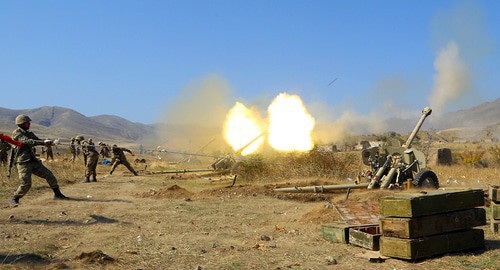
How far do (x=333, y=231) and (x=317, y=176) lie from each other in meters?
10.1

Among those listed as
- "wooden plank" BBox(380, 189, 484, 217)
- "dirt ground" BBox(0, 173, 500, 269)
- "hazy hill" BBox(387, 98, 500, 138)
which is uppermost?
"hazy hill" BBox(387, 98, 500, 138)

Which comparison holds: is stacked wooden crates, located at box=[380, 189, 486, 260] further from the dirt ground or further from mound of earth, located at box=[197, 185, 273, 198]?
mound of earth, located at box=[197, 185, 273, 198]

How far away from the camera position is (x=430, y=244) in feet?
21.1

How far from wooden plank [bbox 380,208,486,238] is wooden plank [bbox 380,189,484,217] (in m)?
0.07

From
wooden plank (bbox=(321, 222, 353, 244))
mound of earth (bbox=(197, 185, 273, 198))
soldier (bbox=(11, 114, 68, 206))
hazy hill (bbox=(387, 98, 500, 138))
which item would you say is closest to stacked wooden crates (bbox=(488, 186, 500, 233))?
wooden plank (bbox=(321, 222, 353, 244))

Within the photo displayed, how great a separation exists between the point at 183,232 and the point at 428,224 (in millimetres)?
4146

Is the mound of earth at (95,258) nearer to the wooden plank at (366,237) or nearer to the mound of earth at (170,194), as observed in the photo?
the wooden plank at (366,237)

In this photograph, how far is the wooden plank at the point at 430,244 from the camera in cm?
628

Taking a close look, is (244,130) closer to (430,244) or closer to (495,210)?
(495,210)

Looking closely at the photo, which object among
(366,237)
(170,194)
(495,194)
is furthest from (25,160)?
(495,194)

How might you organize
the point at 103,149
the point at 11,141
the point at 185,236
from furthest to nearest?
the point at 103,149 → the point at 11,141 → the point at 185,236

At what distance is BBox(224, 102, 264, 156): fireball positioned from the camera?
2217 cm

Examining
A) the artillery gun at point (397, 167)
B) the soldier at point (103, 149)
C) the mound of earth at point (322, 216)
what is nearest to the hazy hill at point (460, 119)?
the soldier at point (103, 149)

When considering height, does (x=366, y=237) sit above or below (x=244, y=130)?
below
